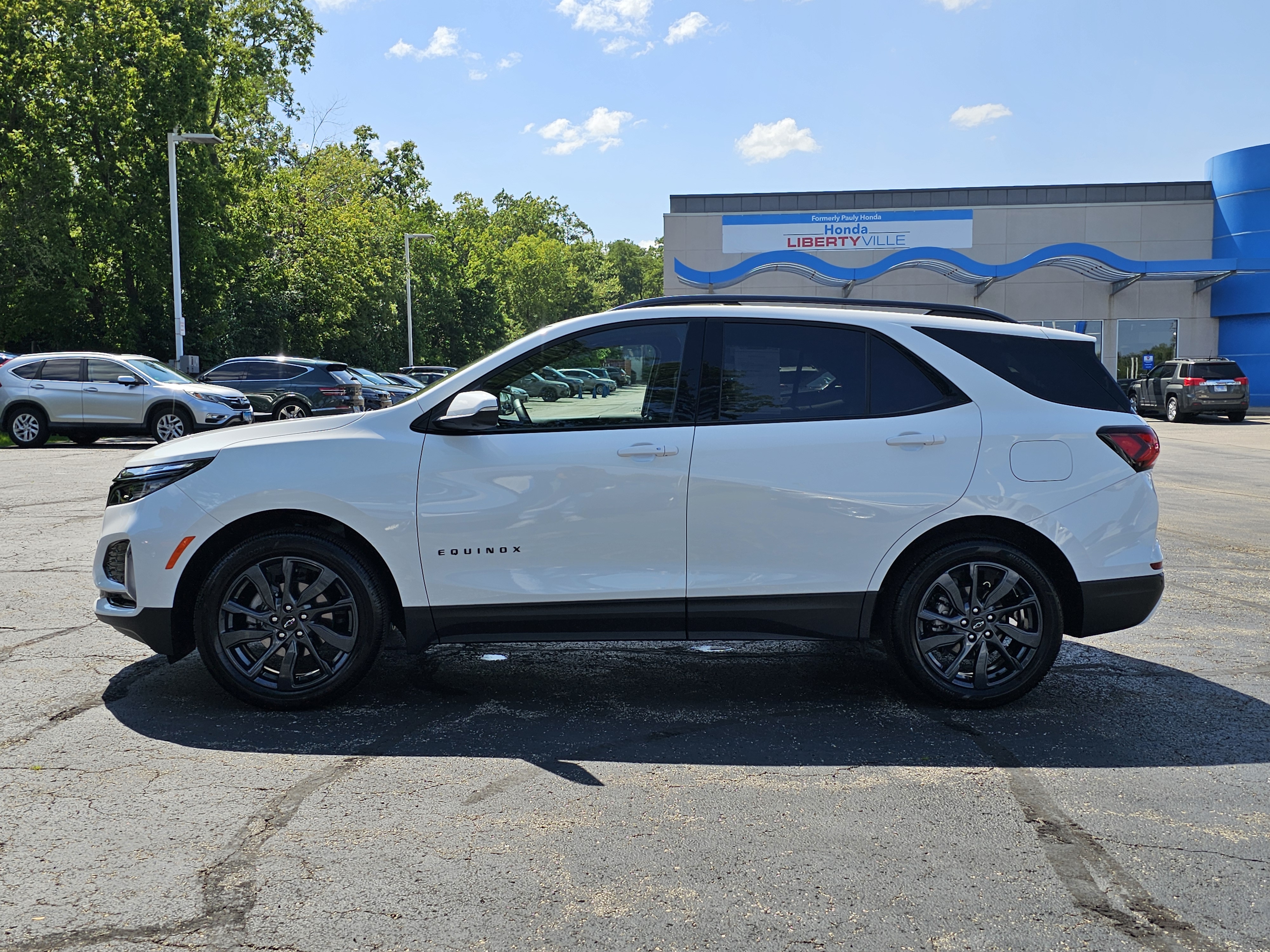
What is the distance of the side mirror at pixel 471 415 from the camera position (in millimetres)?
4594

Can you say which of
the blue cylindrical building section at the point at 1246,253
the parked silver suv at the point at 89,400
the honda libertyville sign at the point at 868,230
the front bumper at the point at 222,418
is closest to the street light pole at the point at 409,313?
the honda libertyville sign at the point at 868,230

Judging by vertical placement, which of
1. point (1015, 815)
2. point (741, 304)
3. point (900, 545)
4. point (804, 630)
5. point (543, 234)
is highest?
point (543, 234)

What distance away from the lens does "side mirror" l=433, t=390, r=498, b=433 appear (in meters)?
4.59

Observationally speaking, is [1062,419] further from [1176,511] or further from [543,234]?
[543,234]

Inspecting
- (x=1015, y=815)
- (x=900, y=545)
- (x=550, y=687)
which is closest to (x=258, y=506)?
(x=550, y=687)

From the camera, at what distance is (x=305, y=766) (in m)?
4.17

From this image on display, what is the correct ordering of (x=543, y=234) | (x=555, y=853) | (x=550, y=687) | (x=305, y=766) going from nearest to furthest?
(x=555, y=853), (x=305, y=766), (x=550, y=687), (x=543, y=234)

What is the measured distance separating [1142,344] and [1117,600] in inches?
1672

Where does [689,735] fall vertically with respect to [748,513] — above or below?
below

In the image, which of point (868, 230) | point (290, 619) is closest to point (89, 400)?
point (290, 619)

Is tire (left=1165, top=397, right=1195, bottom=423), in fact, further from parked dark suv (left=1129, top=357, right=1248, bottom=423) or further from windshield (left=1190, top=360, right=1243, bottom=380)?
windshield (left=1190, top=360, right=1243, bottom=380)

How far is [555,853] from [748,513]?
1.81 m

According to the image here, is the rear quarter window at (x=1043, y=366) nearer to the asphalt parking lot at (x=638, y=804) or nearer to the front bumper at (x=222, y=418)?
the asphalt parking lot at (x=638, y=804)

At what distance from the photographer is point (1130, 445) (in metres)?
4.86
